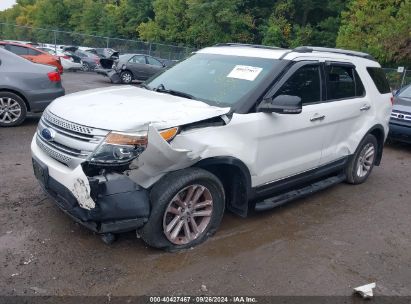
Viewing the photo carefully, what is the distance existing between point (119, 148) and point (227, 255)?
1.40 m

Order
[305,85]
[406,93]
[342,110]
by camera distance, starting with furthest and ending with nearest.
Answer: [406,93] < [342,110] < [305,85]

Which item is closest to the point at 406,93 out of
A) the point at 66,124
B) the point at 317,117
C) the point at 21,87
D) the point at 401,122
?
the point at 401,122

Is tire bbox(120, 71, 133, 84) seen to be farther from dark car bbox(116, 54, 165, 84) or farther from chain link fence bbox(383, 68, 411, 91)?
chain link fence bbox(383, 68, 411, 91)

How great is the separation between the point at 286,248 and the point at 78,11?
60.4 m

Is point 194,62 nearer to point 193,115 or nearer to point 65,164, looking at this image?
point 193,115

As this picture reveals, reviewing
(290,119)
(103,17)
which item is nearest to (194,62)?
(290,119)

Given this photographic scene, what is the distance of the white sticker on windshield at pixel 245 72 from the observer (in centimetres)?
415

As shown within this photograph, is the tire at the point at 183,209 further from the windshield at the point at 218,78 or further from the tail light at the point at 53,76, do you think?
the tail light at the point at 53,76

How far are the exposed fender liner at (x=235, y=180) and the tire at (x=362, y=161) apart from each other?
223 cm

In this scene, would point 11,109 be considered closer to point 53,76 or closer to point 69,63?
point 53,76

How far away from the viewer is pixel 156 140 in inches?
122

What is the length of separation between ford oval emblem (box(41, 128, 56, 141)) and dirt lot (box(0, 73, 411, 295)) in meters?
0.87

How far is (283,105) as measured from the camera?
383 centimetres

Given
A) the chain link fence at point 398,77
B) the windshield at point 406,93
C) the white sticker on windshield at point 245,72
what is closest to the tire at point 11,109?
the white sticker on windshield at point 245,72
